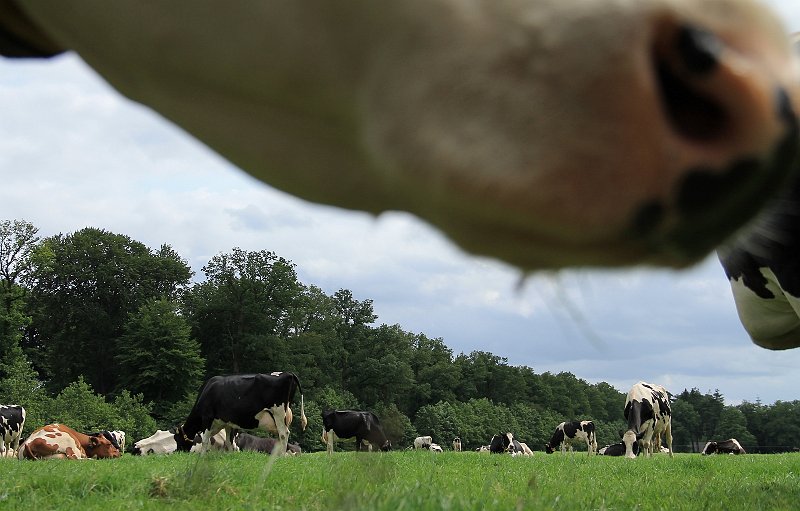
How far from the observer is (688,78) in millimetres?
966

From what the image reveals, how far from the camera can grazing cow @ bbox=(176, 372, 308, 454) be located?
16.9 m

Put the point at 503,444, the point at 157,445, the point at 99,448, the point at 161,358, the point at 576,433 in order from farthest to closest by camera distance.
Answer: the point at 161,358, the point at 503,444, the point at 576,433, the point at 157,445, the point at 99,448

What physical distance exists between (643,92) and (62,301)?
5089cm

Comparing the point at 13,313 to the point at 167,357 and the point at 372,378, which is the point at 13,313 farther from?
the point at 372,378

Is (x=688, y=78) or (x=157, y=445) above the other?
(x=688, y=78)

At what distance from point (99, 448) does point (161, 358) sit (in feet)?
81.4

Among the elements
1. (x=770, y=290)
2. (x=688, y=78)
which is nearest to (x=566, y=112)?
(x=688, y=78)

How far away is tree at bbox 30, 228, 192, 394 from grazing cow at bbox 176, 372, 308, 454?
3146 cm

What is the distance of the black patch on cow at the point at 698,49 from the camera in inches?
37.5

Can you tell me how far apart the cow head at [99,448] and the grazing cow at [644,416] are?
1362 cm

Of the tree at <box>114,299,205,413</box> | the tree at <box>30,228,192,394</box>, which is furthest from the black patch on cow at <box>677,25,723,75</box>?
the tree at <box>30,228,192,394</box>

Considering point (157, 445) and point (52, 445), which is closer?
point (52, 445)

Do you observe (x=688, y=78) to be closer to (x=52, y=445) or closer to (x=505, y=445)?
(x=52, y=445)

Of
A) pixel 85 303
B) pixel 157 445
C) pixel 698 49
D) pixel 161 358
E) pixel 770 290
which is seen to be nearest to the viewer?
pixel 698 49
